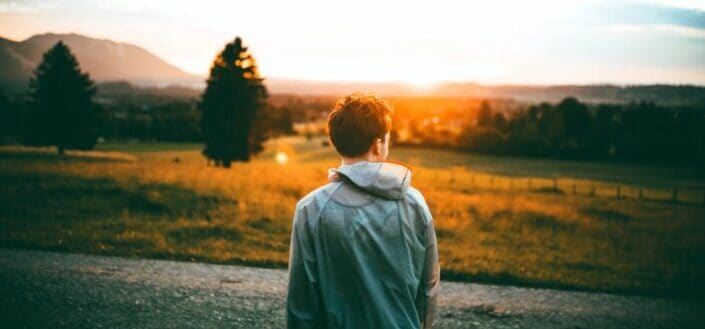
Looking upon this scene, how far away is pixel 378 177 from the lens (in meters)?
2.78

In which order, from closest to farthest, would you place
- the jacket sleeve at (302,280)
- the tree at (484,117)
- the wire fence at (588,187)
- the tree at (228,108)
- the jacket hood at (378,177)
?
the jacket hood at (378,177) < the jacket sleeve at (302,280) < the wire fence at (588,187) < the tree at (228,108) < the tree at (484,117)

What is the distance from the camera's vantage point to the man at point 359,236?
279cm

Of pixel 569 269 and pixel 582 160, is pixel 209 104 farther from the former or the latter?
pixel 582 160

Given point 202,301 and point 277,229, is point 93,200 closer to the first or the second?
point 277,229

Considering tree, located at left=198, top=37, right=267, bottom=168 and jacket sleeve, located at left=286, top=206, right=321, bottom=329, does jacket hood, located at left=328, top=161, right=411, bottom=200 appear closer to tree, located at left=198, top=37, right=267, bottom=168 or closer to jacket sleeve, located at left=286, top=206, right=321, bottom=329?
jacket sleeve, located at left=286, top=206, right=321, bottom=329

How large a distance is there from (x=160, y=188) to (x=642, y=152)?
1984 inches

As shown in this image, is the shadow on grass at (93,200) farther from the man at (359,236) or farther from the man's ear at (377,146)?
the man's ear at (377,146)

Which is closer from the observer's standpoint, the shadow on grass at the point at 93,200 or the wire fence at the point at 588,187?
the shadow on grass at the point at 93,200

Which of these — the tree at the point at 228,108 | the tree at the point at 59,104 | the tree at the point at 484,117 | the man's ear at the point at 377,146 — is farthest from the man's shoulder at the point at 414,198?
the tree at the point at 484,117

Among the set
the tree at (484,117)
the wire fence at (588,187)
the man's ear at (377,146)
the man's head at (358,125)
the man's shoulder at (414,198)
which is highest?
the tree at (484,117)

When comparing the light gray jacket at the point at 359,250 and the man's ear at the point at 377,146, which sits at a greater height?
the man's ear at the point at 377,146

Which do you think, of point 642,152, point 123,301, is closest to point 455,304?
point 123,301

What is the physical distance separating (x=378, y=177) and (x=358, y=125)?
0.32m

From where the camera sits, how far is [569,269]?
11109 millimetres
